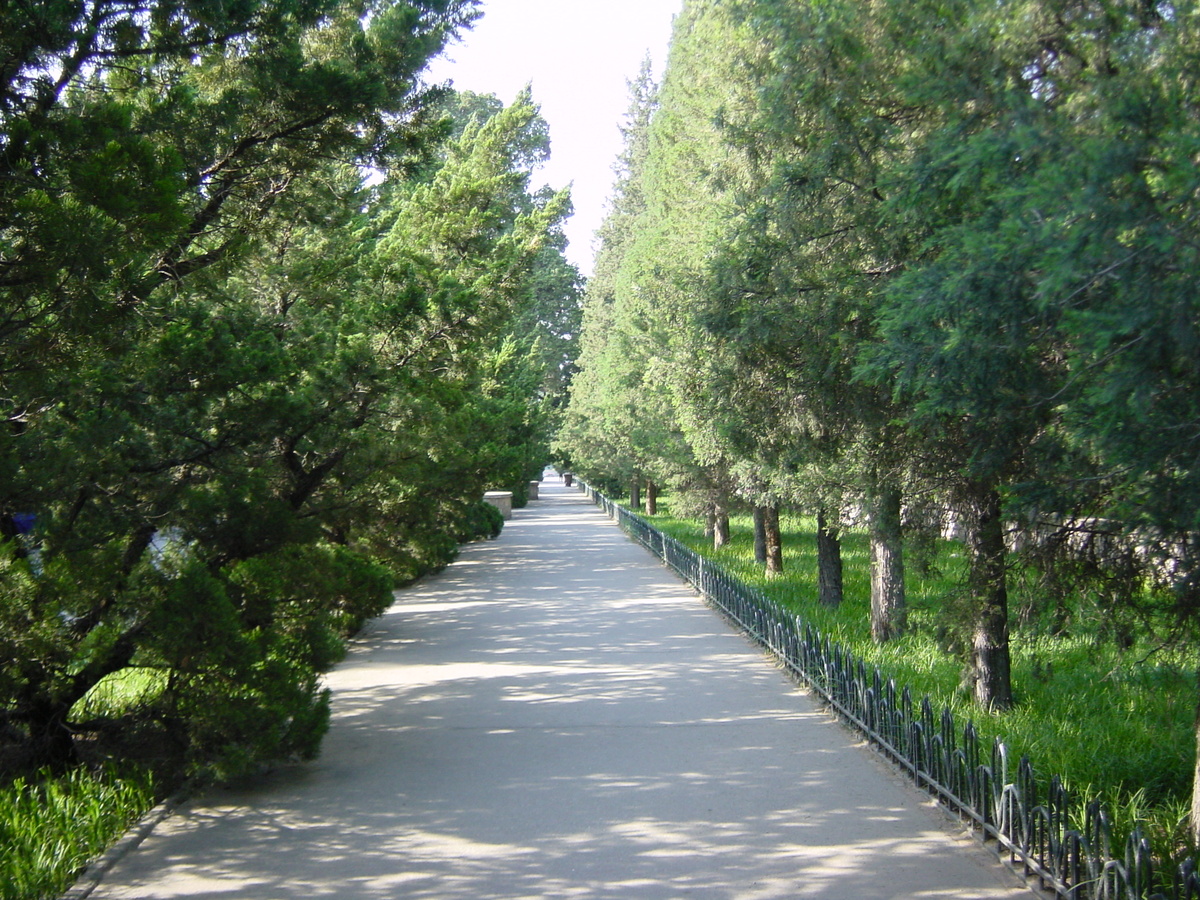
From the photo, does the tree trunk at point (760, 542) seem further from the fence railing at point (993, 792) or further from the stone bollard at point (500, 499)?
the stone bollard at point (500, 499)

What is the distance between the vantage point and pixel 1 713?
6977 millimetres

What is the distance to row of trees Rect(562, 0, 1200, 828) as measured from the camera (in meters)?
3.46

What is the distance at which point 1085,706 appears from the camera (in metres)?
8.23

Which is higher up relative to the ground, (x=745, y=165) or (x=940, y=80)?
(x=745, y=165)

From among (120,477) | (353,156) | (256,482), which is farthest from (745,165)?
(120,477)

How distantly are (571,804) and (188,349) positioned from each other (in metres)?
3.60

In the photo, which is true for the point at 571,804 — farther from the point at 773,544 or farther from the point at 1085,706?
the point at 773,544

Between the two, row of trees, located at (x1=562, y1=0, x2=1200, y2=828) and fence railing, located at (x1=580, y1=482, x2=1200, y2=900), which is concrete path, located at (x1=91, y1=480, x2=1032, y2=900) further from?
row of trees, located at (x1=562, y1=0, x2=1200, y2=828)

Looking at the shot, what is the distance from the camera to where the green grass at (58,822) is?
17.4ft

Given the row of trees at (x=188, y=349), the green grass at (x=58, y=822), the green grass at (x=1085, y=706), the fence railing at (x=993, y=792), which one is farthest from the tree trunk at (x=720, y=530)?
the green grass at (x=58, y=822)

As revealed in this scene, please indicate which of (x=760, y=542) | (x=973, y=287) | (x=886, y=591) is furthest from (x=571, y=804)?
(x=760, y=542)

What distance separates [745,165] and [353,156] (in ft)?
16.6

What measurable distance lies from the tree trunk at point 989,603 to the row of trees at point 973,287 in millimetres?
29

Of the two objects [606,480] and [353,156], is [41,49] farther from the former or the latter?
[606,480]
